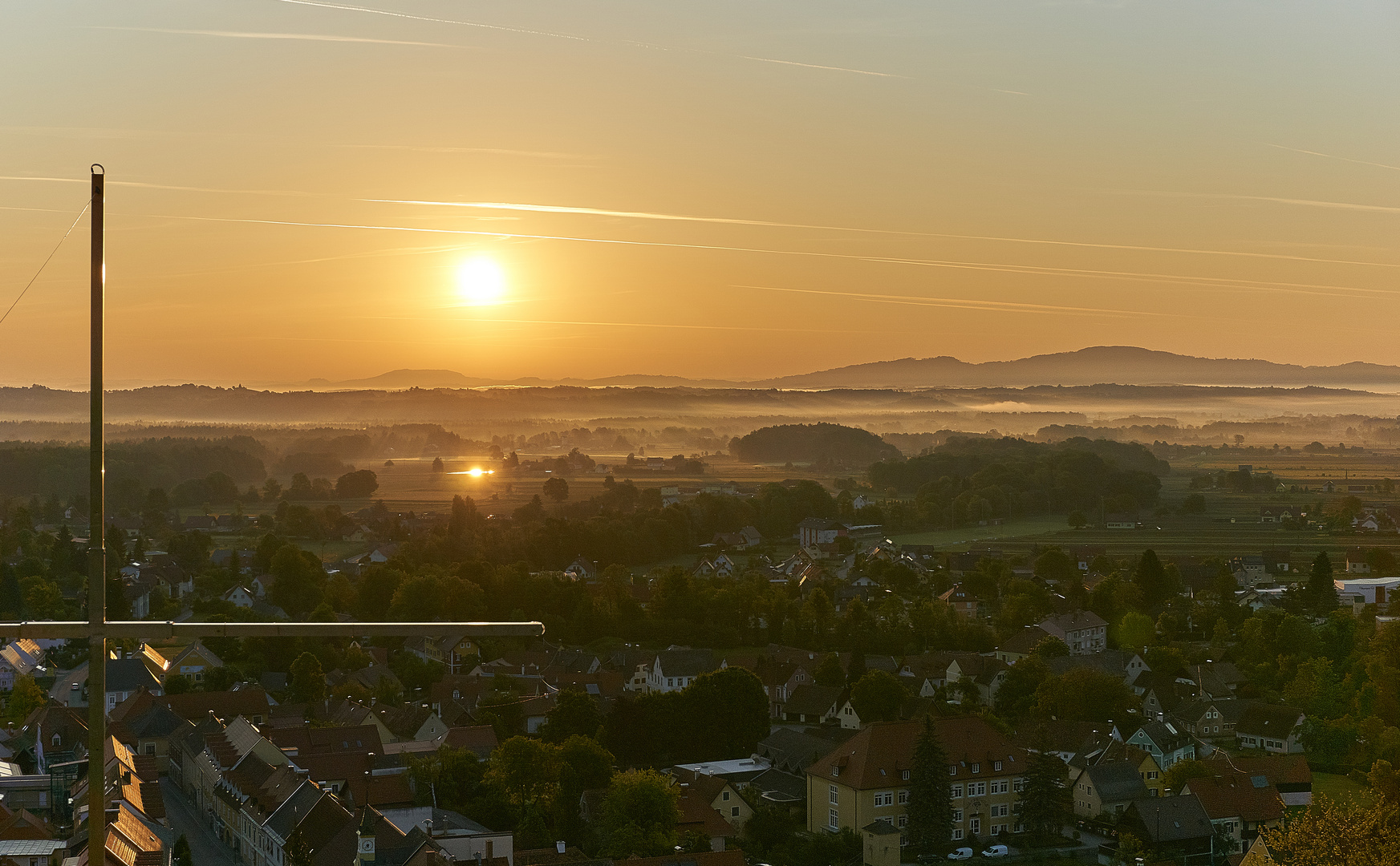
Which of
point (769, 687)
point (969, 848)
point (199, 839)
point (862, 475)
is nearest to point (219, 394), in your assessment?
point (862, 475)

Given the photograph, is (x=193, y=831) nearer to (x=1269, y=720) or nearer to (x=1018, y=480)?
(x=1269, y=720)

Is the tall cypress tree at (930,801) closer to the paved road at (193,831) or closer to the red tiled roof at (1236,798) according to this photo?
the red tiled roof at (1236,798)

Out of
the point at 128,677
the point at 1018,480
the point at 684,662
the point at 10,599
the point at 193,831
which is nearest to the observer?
the point at 193,831

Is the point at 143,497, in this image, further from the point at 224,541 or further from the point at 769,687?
the point at 769,687

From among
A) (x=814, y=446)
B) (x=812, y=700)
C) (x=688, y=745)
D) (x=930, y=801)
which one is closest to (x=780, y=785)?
(x=688, y=745)

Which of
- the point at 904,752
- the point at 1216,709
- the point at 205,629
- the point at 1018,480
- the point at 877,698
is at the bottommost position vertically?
the point at 1216,709

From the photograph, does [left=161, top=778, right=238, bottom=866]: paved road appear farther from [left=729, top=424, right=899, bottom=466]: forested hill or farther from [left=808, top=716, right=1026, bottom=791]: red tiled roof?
[left=729, top=424, right=899, bottom=466]: forested hill
